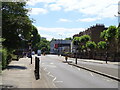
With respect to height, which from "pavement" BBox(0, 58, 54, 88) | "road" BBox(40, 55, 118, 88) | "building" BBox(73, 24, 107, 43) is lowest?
"road" BBox(40, 55, 118, 88)

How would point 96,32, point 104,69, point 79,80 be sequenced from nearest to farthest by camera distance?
point 79,80 < point 104,69 < point 96,32

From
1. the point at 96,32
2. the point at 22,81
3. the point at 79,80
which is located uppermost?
the point at 96,32

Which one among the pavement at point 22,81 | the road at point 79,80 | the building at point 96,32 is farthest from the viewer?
the building at point 96,32

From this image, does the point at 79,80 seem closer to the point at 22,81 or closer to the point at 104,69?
the point at 22,81

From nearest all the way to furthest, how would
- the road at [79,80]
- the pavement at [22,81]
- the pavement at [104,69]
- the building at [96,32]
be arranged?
1. the pavement at [22,81]
2. the road at [79,80]
3. the pavement at [104,69]
4. the building at [96,32]

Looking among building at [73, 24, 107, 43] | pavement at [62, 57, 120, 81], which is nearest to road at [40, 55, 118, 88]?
pavement at [62, 57, 120, 81]

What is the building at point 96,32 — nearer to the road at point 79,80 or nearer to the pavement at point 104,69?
the pavement at point 104,69

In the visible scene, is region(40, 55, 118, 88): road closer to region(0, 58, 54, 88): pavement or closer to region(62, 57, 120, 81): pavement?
region(0, 58, 54, 88): pavement

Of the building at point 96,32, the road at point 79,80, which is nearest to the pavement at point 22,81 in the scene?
the road at point 79,80

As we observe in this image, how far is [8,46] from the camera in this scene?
1215 inches

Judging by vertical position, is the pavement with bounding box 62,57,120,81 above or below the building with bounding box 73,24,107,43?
below

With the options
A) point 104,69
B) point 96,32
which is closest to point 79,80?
point 104,69

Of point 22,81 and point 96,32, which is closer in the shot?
point 22,81

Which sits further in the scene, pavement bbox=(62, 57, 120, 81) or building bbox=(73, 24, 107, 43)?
building bbox=(73, 24, 107, 43)
